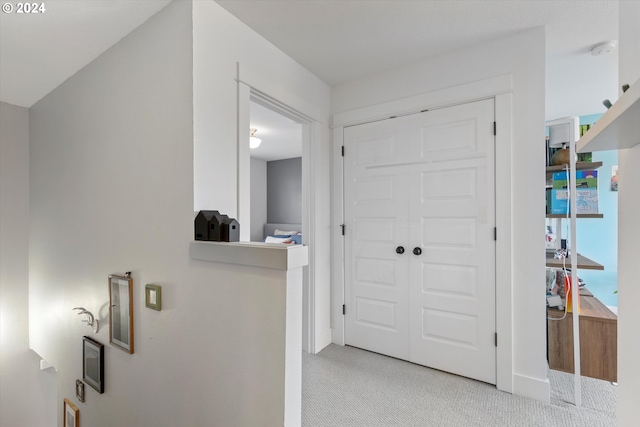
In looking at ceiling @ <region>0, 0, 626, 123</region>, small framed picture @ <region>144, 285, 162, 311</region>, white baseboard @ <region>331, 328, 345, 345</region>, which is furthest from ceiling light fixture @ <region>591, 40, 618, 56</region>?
small framed picture @ <region>144, 285, 162, 311</region>

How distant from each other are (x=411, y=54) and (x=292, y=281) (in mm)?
1976

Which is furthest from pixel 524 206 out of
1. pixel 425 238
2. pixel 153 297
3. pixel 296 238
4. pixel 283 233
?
pixel 283 233

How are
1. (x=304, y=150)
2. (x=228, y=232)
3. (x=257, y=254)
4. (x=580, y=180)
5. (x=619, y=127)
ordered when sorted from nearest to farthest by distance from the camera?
(x=619, y=127) → (x=257, y=254) → (x=228, y=232) → (x=580, y=180) → (x=304, y=150)

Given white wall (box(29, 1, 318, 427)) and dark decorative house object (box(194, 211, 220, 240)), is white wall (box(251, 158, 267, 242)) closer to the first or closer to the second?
white wall (box(29, 1, 318, 427))

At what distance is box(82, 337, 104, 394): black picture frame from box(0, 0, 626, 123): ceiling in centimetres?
204

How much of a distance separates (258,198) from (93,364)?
14.3ft

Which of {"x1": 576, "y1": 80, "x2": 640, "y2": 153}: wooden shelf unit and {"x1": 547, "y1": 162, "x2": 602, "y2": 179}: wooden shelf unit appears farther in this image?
{"x1": 547, "y1": 162, "x2": 602, "y2": 179}: wooden shelf unit

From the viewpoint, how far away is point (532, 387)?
185cm

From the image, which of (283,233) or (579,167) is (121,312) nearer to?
(579,167)

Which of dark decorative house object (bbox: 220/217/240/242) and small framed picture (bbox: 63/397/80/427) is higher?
dark decorative house object (bbox: 220/217/240/242)

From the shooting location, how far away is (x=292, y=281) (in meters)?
1.16

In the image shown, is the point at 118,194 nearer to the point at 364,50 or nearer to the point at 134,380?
the point at 134,380

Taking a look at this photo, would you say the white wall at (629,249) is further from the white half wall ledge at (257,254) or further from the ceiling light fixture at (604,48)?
the ceiling light fixture at (604,48)

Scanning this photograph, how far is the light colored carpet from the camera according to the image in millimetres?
1673
